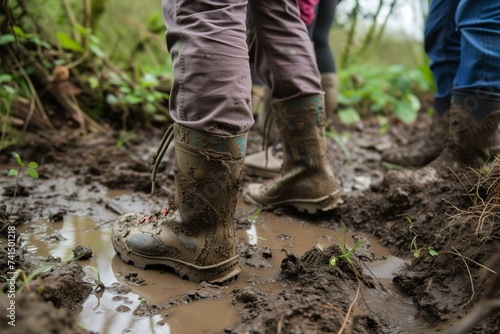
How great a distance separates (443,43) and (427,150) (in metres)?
0.65

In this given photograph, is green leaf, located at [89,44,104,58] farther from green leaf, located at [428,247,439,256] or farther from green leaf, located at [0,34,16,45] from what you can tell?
green leaf, located at [428,247,439,256]

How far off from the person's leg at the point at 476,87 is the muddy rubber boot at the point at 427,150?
0.52 m

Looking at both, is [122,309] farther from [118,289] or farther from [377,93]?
[377,93]

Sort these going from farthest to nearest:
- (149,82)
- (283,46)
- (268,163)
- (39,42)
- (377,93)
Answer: (377,93) < (149,82) < (39,42) < (268,163) < (283,46)

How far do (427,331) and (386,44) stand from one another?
8925 millimetres

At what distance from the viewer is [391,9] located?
4.75 m

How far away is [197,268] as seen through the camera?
1.44 meters

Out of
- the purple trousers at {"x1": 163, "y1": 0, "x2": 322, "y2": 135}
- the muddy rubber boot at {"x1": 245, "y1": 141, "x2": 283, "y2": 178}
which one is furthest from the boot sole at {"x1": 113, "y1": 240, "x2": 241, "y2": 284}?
the muddy rubber boot at {"x1": 245, "y1": 141, "x2": 283, "y2": 178}

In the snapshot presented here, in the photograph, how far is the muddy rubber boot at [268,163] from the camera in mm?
2619

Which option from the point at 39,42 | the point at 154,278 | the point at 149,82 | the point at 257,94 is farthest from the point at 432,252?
the point at 39,42

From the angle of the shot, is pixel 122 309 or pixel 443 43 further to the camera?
pixel 443 43

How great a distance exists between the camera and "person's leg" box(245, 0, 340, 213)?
1.83 metres

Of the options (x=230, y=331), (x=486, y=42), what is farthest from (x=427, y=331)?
(x=486, y=42)

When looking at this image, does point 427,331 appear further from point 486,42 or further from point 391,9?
point 391,9
